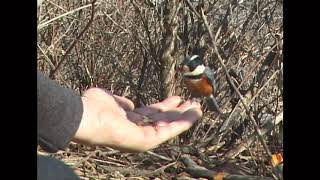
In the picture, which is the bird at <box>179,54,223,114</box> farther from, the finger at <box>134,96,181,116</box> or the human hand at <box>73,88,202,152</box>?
the human hand at <box>73,88,202,152</box>

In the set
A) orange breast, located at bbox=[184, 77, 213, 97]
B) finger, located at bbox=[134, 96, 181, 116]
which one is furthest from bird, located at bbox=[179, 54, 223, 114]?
finger, located at bbox=[134, 96, 181, 116]

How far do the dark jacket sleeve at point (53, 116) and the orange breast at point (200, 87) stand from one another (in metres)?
1.30

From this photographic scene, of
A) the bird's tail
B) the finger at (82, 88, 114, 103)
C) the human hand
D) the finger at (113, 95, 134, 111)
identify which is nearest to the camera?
the human hand

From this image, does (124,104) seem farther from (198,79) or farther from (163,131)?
(198,79)

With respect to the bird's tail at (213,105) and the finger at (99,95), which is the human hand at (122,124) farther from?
the bird's tail at (213,105)

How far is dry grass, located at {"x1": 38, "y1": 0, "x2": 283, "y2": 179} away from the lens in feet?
9.26

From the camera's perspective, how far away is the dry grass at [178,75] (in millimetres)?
2822

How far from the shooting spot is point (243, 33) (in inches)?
115

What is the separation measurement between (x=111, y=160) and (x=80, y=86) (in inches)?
23.1

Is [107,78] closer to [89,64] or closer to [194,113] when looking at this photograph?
[89,64]

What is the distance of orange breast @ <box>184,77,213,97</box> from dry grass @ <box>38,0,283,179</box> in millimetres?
330


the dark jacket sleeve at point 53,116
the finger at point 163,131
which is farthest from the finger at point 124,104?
the dark jacket sleeve at point 53,116

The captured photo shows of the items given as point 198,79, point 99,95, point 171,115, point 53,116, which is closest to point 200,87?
point 198,79
